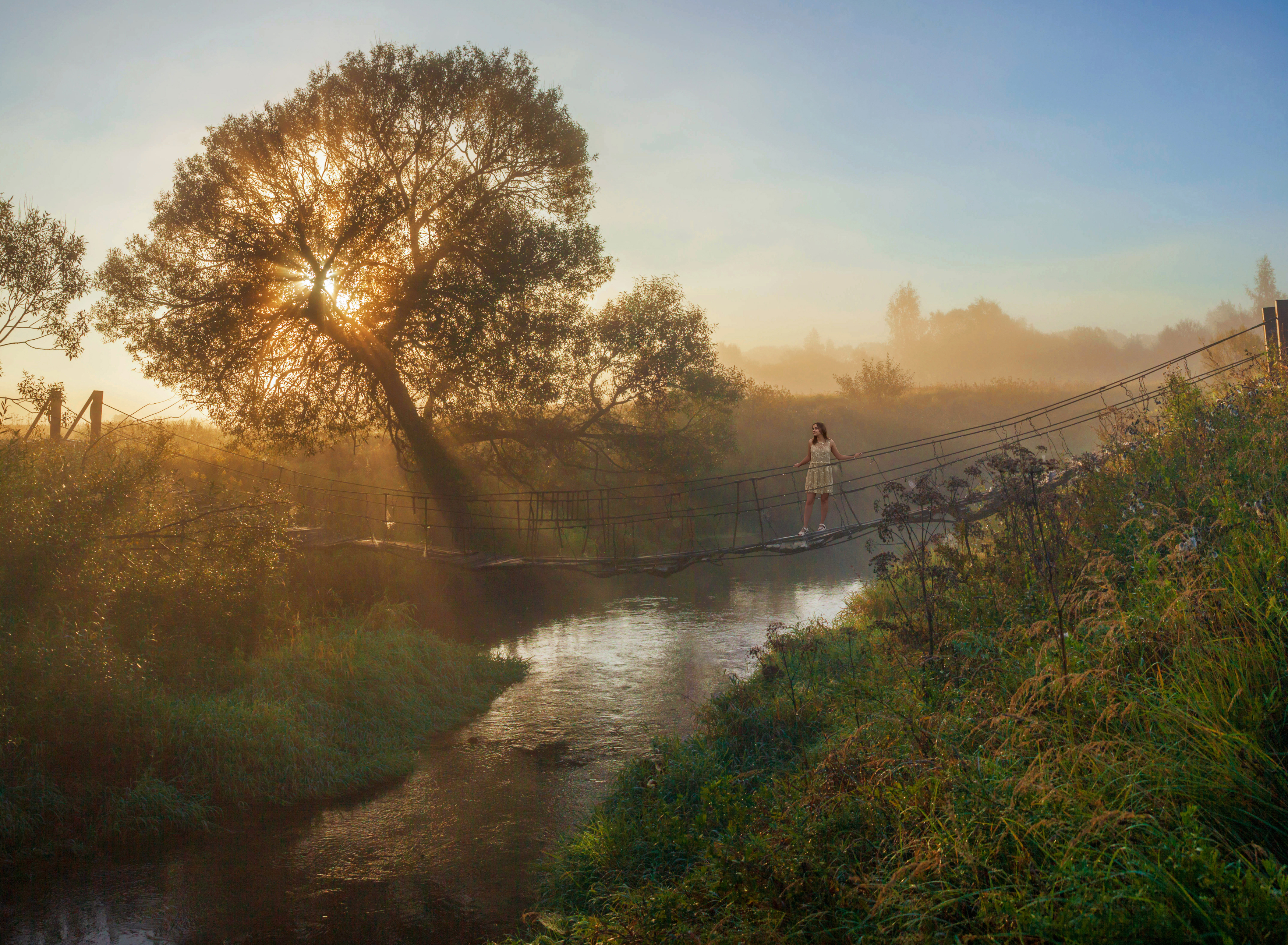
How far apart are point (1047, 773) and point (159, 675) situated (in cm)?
773

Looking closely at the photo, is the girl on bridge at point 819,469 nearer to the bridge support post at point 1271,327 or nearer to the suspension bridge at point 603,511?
the suspension bridge at point 603,511

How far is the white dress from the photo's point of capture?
7.75 metres

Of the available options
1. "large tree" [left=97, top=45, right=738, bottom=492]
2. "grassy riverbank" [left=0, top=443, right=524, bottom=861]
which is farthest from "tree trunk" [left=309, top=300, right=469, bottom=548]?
"grassy riverbank" [left=0, top=443, right=524, bottom=861]

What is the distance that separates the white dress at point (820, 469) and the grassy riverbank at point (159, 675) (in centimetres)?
457

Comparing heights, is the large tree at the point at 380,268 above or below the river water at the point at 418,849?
above

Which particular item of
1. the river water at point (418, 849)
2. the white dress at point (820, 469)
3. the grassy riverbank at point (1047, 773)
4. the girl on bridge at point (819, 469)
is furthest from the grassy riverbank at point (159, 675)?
the white dress at point (820, 469)

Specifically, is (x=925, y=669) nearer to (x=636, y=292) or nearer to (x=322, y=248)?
(x=322, y=248)

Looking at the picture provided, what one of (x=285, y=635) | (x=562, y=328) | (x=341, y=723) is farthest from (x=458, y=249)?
(x=341, y=723)

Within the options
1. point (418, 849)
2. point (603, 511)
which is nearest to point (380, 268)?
point (603, 511)

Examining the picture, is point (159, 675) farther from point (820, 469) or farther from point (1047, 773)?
point (1047, 773)

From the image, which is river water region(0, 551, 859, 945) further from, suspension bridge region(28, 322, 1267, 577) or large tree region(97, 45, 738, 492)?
large tree region(97, 45, 738, 492)

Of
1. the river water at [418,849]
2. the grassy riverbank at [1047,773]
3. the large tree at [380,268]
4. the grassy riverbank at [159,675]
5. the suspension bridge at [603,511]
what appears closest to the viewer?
the grassy riverbank at [1047,773]

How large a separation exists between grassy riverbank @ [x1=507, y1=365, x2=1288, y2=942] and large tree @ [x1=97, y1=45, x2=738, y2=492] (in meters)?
8.08

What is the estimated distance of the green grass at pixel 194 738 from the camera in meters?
5.68
